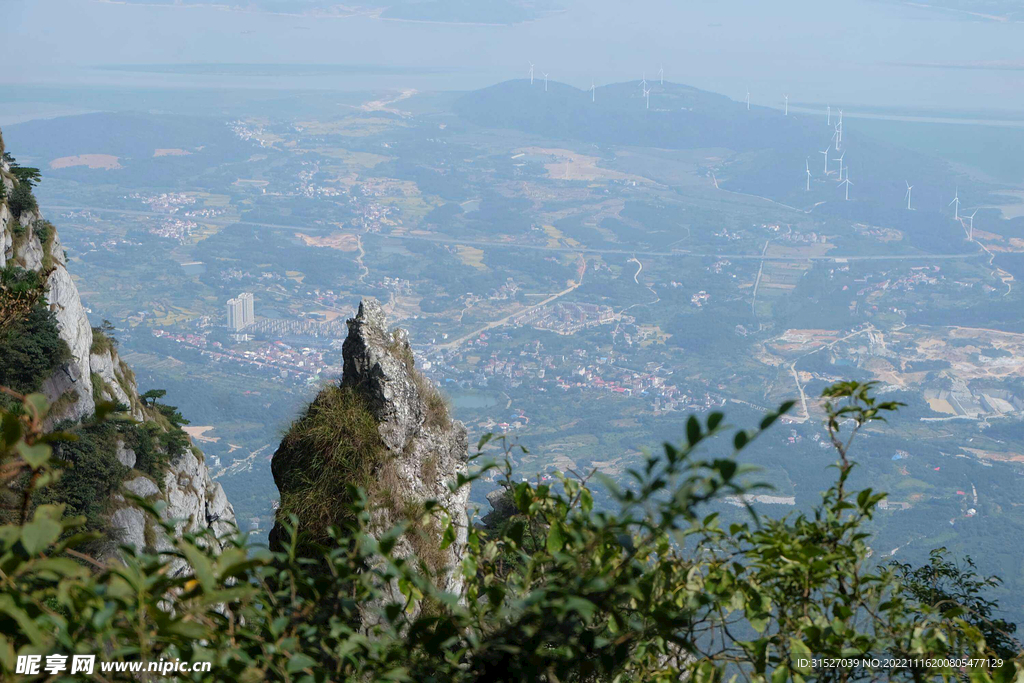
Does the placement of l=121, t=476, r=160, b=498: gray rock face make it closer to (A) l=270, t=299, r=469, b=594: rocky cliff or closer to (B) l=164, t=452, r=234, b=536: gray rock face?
(B) l=164, t=452, r=234, b=536: gray rock face

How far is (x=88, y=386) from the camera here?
69.2 ft

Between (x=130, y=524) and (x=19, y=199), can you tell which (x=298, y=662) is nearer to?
(x=130, y=524)

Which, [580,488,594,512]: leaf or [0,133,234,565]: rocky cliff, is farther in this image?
[0,133,234,565]: rocky cliff

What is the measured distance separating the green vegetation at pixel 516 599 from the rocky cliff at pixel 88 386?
17654mm

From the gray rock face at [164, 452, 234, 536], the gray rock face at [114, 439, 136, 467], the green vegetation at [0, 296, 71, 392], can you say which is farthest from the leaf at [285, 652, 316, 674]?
the gray rock face at [114, 439, 136, 467]

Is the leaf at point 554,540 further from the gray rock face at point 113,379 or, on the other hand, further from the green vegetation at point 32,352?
the gray rock face at point 113,379

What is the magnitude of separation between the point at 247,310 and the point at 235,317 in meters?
2.35

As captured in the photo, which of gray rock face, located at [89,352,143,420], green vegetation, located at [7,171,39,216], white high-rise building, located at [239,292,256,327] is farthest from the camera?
white high-rise building, located at [239,292,256,327]

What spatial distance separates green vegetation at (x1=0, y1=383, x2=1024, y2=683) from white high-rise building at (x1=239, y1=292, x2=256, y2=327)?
11671 cm

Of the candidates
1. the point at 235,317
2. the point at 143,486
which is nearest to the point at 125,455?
the point at 143,486

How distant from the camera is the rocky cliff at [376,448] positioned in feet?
23.4

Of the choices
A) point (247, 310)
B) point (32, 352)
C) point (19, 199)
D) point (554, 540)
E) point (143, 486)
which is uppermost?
point (554, 540)

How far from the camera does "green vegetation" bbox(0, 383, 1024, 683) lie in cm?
145

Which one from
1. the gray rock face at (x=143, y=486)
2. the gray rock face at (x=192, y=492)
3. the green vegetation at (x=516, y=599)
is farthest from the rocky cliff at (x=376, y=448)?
the gray rock face at (x=192, y=492)
